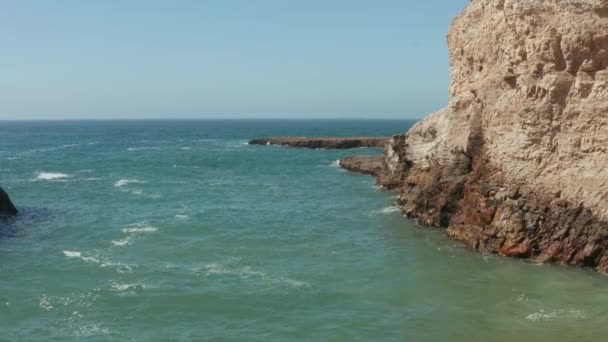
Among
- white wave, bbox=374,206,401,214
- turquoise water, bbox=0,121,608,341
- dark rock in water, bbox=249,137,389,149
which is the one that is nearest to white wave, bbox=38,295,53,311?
turquoise water, bbox=0,121,608,341

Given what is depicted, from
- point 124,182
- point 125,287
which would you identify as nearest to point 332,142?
point 124,182

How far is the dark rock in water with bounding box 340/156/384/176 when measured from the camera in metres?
66.5

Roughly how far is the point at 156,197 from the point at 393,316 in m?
30.4

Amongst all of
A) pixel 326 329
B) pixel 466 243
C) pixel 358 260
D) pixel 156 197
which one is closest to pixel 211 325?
pixel 326 329

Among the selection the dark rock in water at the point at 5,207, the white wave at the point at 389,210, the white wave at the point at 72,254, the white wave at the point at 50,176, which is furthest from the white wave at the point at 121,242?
the white wave at the point at 50,176

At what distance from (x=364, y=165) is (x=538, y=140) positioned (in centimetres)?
3919

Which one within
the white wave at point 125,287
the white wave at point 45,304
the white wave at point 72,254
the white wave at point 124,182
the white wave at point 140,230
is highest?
the white wave at point 124,182

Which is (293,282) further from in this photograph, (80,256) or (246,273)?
(80,256)

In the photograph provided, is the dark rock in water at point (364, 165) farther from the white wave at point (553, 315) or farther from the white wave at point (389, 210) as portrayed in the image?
the white wave at point (553, 315)

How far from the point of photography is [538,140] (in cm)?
2956

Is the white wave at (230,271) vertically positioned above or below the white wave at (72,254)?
→ above

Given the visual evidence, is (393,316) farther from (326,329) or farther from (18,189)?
(18,189)

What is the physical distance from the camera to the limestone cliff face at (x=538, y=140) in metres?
27.6

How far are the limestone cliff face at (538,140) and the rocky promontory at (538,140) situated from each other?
0.04m
